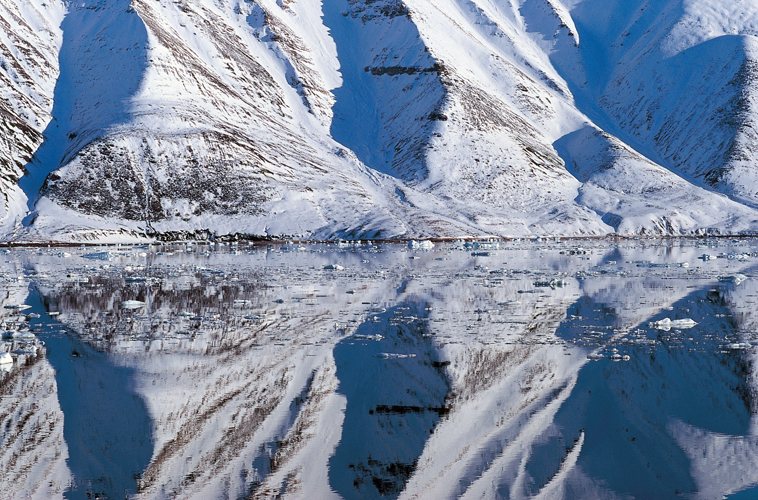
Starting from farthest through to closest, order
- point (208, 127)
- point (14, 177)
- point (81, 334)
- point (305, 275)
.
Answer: point (208, 127) < point (14, 177) < point (305, 275) < point (81, 334)

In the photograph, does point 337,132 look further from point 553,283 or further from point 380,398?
point 380,398

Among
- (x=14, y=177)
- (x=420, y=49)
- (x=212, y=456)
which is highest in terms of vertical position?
(x=212, y=456)

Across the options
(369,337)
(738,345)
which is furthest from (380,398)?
(738,345)

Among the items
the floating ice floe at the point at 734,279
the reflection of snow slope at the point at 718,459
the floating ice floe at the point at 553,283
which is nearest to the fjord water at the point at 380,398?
the reflection of snow slope at the point at 718,459

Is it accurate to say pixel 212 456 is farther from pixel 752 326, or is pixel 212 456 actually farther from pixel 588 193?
pixel 588 193

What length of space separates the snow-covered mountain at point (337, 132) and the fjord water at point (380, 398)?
8664cm

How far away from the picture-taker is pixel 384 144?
161m

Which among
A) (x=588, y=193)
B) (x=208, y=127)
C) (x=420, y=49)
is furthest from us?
(x=420, y=49)

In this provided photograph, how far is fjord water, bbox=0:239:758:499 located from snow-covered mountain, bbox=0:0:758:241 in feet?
284

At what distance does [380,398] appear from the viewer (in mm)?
15938

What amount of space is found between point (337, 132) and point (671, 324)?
5624 inches

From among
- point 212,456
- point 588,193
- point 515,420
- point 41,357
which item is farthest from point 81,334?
point 588,193

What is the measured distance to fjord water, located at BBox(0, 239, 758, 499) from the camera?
11.7 metres

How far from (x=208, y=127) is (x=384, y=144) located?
40.1 meters
